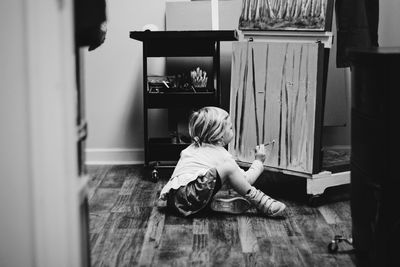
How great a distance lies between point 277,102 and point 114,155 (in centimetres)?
134

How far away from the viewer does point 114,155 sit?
13.0 ft

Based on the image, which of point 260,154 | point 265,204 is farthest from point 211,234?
point 260,154

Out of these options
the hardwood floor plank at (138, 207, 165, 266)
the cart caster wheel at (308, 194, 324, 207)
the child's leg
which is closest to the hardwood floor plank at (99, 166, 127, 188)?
the hardwood floor plank at (138, 207, 165, 266)

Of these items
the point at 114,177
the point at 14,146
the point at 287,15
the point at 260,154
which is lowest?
the point at 114,177

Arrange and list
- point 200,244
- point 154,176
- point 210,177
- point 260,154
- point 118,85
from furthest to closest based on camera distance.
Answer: point 118,85 < point 154,176 < point 260,154 < point 210,177 < point 200,244

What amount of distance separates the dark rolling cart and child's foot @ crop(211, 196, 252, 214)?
657 millimetres

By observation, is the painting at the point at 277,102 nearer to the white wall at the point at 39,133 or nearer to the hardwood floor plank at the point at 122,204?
the hardwood floor plank at the point at 122,204

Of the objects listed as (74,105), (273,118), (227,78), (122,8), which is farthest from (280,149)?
(74,105)

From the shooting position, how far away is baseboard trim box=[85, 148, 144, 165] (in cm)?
397

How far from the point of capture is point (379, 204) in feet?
6.12

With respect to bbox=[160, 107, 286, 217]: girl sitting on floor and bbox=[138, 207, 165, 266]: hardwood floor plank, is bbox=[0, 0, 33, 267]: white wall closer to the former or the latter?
bbox=[138, 207, 165, 266]: hardwood floor plank

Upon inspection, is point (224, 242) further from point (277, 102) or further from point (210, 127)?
point (277, 102)

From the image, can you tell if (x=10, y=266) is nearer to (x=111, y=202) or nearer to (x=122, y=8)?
(x=111, y=202)

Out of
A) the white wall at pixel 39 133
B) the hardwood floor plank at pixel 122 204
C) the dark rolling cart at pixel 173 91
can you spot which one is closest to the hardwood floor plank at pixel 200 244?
the hardwood floor plank at pixel 122 204
